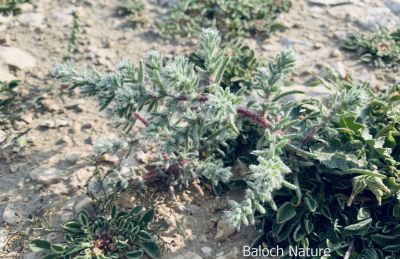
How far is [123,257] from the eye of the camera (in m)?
3.74

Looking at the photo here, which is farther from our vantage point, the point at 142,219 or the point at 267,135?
the point at 142,219

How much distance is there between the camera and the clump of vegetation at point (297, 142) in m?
3.46

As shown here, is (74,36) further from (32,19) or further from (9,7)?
(9,7)

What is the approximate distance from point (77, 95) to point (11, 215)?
1483 mm

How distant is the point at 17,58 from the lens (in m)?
5.34

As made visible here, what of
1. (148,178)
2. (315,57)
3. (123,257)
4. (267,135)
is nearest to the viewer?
(267,135)

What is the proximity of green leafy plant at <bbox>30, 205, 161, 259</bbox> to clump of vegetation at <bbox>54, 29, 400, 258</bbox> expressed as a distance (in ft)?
1.96

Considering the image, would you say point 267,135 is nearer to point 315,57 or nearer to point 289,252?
point 289,252

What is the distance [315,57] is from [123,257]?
3.02 metres

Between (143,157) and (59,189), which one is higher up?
(143,157)

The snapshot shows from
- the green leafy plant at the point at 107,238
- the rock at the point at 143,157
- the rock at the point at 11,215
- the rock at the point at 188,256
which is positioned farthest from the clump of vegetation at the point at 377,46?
the rock at the point at 11,215

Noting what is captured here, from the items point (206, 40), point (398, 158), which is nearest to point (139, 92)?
point (206, 40)

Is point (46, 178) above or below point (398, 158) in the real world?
below

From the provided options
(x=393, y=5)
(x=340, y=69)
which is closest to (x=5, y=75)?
(x=340, y=69)
